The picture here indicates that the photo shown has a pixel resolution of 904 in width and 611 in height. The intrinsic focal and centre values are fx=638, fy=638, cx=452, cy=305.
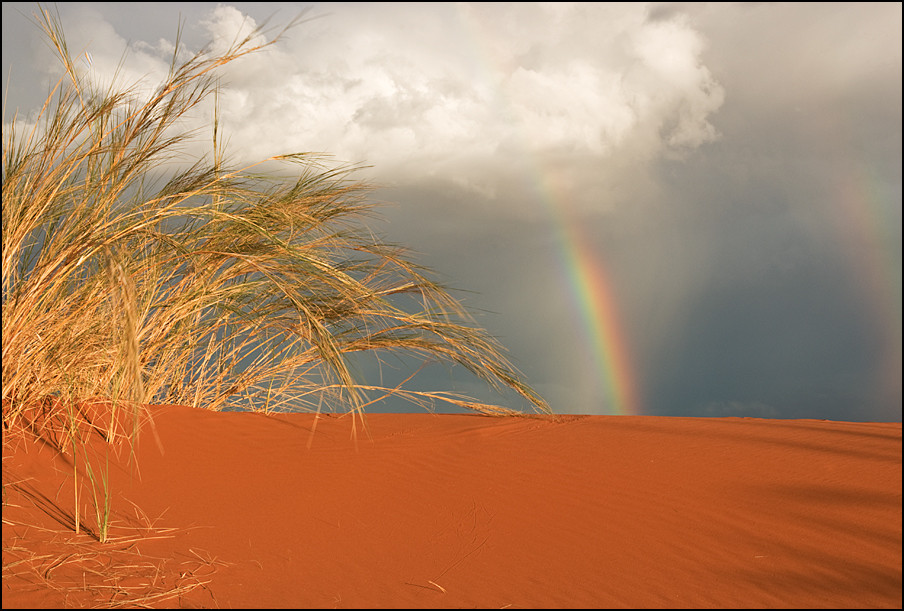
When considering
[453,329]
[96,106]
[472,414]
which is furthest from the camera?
[472,414]

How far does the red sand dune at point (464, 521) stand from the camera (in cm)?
274

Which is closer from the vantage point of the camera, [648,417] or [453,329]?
[453,329]

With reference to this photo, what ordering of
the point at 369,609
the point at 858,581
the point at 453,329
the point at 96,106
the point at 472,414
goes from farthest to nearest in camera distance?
1. the point at 472,414
2. the point at 453,329
3. the point at 96,106
4. the point at 858,581
5. the point at 369,609

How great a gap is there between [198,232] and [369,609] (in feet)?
10.0

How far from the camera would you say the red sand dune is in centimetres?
274

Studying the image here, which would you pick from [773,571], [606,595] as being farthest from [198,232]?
[773,571]

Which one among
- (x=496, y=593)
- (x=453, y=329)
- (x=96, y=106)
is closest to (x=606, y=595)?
(x=496, y=593)

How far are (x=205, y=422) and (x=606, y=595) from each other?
327cm

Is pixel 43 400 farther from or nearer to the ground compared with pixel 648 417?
nearer to the ground

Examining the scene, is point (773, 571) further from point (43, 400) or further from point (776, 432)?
point (43, 400)

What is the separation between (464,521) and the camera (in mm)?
3453

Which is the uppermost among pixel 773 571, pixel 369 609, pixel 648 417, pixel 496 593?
pixel 648 417

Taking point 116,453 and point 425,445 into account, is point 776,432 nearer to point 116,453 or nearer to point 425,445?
point 425,445

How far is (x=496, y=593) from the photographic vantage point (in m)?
2.72
